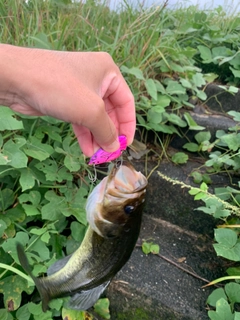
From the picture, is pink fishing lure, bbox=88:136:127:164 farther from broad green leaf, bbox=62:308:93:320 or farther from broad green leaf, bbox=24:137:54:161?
broad green leaf, bbox=62:308:93:320

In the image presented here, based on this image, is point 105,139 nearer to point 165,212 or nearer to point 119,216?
point 119,216

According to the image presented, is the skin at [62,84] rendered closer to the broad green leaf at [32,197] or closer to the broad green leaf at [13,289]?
the broad green leaf at [32,197]

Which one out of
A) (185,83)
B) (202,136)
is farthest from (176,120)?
(185,83)

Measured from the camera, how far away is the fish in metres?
1.22

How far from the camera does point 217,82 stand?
3268 millimetres

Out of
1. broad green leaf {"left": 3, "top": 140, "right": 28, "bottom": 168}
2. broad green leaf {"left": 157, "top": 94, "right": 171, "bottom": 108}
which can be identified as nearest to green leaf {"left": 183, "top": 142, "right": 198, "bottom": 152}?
broad green leaf {"left": 157, "top": 94, "right": 171, "bottom": 108}

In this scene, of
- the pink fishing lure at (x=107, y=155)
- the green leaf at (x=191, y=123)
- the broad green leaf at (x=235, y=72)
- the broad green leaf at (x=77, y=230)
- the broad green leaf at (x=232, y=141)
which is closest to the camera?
the pink fishing lure at (x=107, y=155)

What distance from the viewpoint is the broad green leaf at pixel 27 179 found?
5.60ft

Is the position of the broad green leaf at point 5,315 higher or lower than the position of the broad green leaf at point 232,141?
lower

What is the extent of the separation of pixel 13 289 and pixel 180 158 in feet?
4.62

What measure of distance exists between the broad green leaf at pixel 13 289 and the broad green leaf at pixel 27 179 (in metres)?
0.41

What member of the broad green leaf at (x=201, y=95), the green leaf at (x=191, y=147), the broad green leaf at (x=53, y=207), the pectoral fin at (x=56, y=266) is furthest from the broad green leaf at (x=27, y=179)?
the broad green leaf at (x=201, y=95)

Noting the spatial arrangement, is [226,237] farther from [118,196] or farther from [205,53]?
[205,53]

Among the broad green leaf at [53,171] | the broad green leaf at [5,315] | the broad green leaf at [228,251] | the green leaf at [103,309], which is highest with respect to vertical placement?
the broad green leaf at [228,251]
